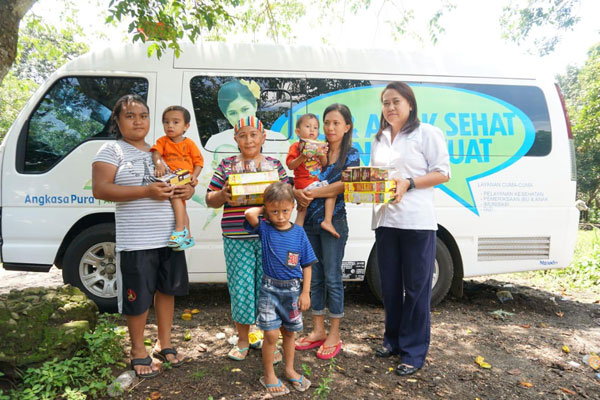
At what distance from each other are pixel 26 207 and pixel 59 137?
764mm

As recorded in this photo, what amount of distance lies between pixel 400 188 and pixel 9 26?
115 inches

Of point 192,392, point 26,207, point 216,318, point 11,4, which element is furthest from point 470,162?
point 26,207

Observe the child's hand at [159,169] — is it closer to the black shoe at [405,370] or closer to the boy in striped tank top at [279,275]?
the boy in striped tank top at [279,275]

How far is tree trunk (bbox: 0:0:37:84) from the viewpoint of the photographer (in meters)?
2.63

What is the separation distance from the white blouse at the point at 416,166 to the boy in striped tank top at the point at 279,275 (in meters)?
0.76

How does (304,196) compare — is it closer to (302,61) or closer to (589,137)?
(302,61)

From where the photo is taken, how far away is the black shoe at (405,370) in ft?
9.04

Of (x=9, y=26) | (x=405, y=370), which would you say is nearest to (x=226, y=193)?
(x=405, y=370)

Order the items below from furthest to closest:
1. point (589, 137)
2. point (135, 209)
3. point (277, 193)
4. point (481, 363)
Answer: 1. point (589, 137)
2. point (481, 363)
3. point (135, 209)
4. point (277, 193)

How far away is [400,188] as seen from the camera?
8.41ft

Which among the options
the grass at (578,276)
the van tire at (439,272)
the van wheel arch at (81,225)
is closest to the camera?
the van wheel arch at (81,225)

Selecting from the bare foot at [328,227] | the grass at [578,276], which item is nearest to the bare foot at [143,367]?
the bare foot at [328,227]

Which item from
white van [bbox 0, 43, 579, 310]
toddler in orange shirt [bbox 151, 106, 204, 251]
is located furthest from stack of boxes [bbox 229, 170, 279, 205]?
white van [bbox 0, 43, 579, 310]

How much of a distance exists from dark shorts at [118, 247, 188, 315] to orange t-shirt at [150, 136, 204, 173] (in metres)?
0.63
